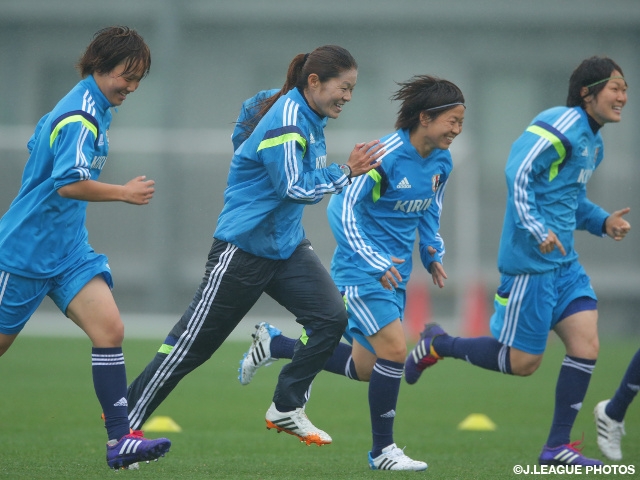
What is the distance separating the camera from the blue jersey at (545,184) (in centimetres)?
651

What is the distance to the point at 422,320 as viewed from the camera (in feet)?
51.6

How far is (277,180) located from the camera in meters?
5.67

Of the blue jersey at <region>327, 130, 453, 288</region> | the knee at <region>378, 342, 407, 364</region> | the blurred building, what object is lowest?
the knee at <region>378, 342, 407, 364</region>

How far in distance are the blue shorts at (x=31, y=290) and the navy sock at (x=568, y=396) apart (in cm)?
282

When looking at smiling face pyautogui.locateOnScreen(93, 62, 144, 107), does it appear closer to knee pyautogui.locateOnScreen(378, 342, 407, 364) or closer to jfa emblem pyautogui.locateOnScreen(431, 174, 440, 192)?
jfa emblem pyautogui.locateOnScreen(431, 174, 440, 192)

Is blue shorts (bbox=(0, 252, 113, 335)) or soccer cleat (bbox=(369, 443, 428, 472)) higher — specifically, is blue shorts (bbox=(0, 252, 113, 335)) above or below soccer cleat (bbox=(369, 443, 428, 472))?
above

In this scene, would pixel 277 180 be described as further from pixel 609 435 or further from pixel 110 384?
pixel 609 435

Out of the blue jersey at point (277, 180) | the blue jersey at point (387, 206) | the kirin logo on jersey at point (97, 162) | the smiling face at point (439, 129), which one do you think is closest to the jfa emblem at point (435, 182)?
the blue jersey at point (387, 206)

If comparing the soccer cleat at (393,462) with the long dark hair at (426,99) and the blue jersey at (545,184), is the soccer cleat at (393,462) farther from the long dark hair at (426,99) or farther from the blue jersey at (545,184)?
the long dark hair at (426,99)

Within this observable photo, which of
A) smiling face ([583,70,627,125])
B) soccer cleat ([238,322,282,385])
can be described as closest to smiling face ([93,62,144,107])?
soccer cleat ([238,322,282,385])

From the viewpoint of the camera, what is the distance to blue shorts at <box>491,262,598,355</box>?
667 centimetres

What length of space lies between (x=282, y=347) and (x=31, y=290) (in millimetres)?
1907

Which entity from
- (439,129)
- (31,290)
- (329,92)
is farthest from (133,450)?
(439,129)

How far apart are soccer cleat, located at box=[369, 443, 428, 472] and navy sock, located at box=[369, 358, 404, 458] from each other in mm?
36
